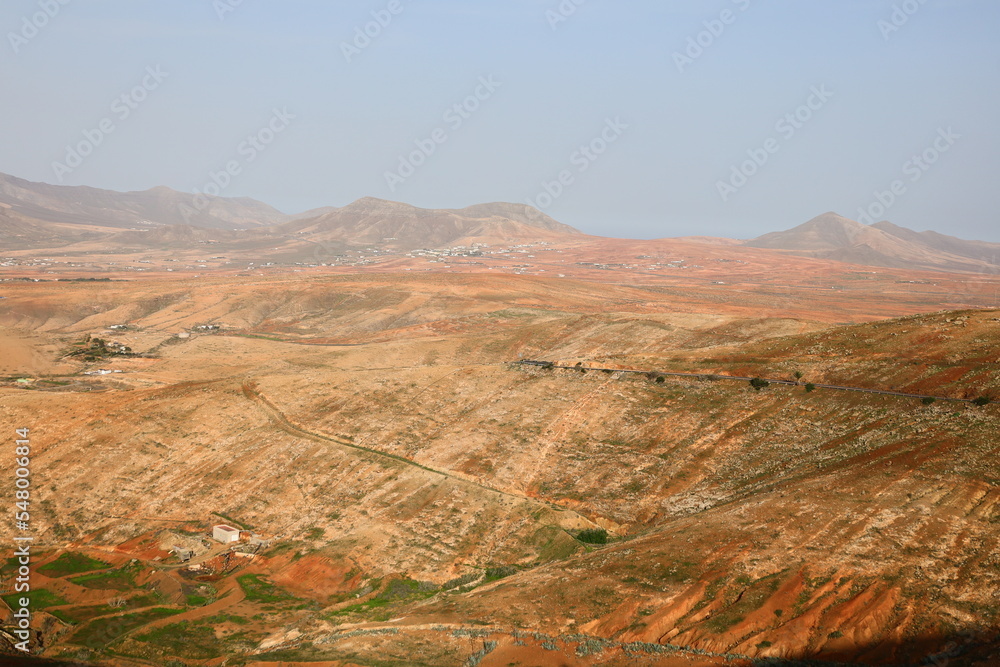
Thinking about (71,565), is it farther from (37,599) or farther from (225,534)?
(225,534)

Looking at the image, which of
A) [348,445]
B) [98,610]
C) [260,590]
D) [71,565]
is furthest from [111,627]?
[348,445]

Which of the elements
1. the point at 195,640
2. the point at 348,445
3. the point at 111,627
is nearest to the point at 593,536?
the point at 195,640

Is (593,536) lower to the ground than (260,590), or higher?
higher

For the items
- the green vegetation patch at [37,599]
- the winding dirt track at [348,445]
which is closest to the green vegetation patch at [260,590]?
the green vegetation patch at [37,599]

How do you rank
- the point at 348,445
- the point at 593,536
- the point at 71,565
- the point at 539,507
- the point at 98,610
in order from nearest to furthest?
the point at 98,610 < the point at 593,536 < the point at 71,565 < the point at 539,507 < the point at 348,445

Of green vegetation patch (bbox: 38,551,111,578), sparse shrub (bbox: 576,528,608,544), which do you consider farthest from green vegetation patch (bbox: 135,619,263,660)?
sparse shrub (bbox: 576,528,608,544)

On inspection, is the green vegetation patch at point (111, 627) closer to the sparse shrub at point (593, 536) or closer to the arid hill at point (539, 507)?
the arid hill at point (539, 507)

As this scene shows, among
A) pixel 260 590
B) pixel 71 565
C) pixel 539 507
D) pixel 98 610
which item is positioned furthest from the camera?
pixel 539 507

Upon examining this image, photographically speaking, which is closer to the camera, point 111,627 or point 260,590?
point 111,627

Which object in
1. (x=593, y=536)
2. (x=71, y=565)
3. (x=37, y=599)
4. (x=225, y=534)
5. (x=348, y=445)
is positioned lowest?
(x=71, y=565)
